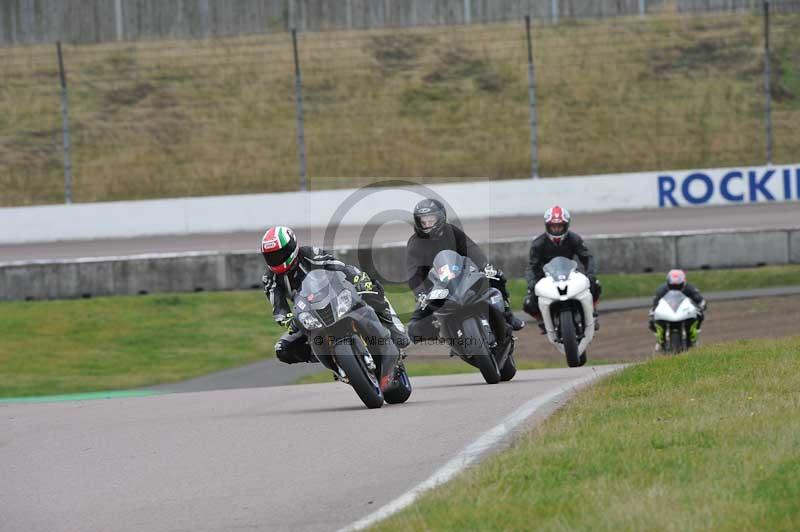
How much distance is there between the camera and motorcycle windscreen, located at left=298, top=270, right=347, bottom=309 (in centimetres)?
898

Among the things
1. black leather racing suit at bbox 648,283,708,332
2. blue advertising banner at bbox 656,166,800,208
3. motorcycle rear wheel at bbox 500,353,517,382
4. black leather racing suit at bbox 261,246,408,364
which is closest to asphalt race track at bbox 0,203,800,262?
blue advertising banner at bbox 656,166,800,208

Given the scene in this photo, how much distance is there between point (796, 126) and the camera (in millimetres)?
31812

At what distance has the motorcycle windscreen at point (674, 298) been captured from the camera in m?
15.3

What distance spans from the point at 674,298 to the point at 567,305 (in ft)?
8.78

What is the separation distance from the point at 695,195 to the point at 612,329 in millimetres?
8296

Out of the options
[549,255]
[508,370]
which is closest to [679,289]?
[549,255]

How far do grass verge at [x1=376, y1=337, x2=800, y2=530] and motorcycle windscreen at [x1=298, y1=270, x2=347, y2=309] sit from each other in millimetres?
1724

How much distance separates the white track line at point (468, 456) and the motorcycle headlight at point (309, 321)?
142 centimetres

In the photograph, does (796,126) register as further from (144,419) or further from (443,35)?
(144,419)

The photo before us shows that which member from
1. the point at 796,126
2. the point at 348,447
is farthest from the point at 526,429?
the point at 796,126

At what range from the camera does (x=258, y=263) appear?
21.2m

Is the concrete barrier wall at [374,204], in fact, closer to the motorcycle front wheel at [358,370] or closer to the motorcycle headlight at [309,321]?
the motorcycle front wheel at [358,370]

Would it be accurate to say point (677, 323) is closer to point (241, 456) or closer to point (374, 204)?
point (241, 456)

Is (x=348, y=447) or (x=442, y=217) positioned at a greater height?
(x=442, y=217)
